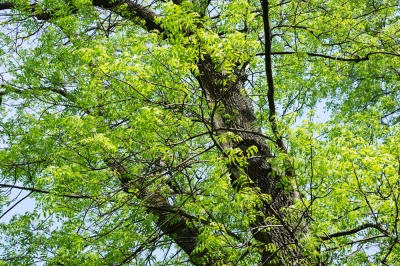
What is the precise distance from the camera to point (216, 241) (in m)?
5.27

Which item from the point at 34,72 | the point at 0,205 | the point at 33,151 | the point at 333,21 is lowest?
the point at 0,205

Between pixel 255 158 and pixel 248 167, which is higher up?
pixel 255 158

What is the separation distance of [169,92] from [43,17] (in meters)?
5.21

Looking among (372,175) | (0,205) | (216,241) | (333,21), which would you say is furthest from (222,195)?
(0,205)

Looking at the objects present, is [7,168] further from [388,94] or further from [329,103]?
[388,94]

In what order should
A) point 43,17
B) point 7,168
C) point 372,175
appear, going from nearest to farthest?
point 372,175
point 7,168
point 43,17

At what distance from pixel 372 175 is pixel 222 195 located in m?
1.94

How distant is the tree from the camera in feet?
16.5

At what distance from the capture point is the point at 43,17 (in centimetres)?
947

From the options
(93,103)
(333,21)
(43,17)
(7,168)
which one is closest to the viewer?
(93,103)

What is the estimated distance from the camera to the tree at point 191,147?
5.04 meters

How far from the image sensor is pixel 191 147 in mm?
7293

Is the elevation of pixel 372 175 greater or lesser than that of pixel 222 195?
lesser

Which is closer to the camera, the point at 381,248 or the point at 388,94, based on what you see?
the point at 381,248
